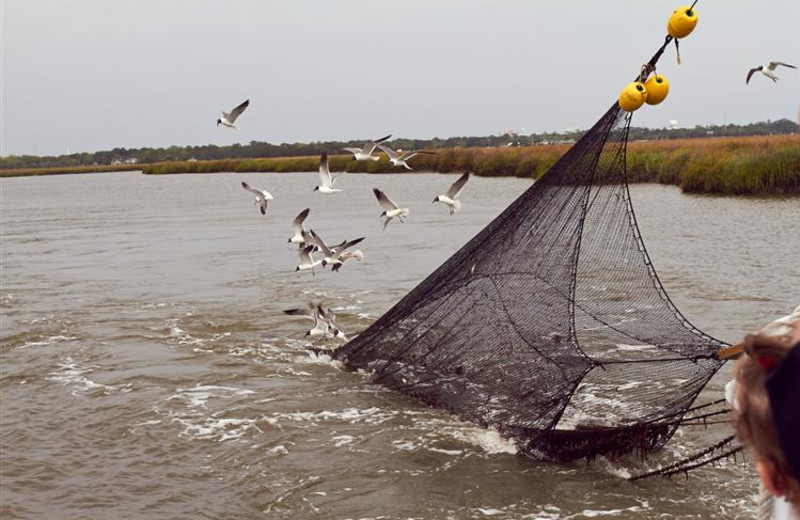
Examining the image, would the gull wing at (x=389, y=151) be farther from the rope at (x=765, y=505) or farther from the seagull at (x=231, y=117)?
the rope at (x=765, y=505)

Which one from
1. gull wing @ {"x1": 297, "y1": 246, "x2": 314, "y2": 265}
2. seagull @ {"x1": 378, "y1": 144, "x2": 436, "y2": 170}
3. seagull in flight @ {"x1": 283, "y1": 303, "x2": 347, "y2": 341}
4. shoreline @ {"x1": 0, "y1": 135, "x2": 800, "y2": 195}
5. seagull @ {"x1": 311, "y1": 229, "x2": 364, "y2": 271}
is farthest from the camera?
shoreline @ {"x1": 0, "y1": 135, "x2": 800, "y2": 195}

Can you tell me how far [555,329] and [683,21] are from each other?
2.52 meters

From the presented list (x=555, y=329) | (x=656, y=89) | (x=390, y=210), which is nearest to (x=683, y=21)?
(x=656, y=89)

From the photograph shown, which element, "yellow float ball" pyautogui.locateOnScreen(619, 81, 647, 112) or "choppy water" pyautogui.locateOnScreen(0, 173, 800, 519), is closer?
"yellow float ball" pyautogui.locateOnScreen(619, 81, 647, 112)

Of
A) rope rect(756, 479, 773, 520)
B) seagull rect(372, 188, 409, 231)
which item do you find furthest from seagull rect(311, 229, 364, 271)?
rope rect(756, 479, 773, 520)

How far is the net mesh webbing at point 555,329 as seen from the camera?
233 inches

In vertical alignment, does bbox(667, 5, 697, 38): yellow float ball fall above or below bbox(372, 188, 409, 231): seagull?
above

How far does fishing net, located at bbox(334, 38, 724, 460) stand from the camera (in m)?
5.93

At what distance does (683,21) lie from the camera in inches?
190

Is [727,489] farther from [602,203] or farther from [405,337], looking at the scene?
[405,337]

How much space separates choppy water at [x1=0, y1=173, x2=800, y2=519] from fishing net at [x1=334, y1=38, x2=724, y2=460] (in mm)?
300

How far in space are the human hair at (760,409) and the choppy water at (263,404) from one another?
13.9ft

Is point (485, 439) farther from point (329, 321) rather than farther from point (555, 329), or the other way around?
point (329, 321)

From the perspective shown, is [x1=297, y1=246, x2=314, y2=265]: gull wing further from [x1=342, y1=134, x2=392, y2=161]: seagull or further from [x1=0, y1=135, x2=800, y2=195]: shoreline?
[x1=0, y1=135, x2=800, y2=195]: shoreline
